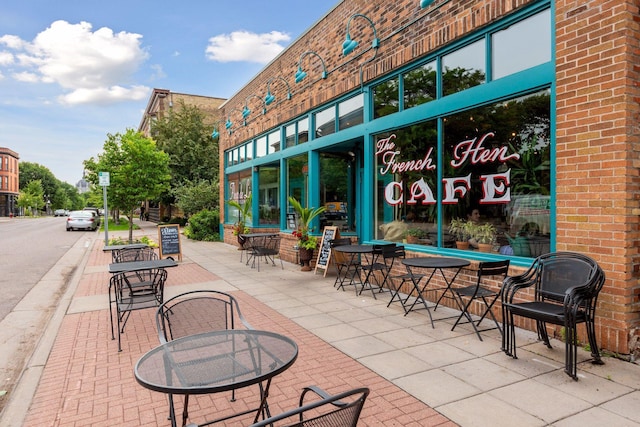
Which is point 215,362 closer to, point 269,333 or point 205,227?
point 269,333

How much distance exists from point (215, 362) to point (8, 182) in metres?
90.5

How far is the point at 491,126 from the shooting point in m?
5.59

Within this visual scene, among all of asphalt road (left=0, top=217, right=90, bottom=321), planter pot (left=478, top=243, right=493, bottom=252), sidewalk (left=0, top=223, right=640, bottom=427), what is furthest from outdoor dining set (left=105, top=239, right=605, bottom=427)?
asphalt road (left=0, top=217, right=90, bottom=321)

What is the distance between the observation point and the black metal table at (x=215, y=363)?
2158 millimetres

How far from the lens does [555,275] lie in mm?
4398

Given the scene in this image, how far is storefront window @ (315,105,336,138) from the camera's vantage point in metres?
9.52

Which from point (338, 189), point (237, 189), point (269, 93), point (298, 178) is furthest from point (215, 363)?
point (237, 189)

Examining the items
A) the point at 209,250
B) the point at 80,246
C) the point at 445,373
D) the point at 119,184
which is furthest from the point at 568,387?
the point at 80,246

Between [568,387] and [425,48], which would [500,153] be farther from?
[568,387]

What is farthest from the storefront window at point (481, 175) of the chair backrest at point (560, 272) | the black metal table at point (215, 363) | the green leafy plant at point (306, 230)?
the black metal table at point (215, 363)

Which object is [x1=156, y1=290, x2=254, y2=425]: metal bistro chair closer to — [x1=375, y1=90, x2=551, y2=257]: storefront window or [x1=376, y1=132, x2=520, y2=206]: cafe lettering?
[x1=375, y1=90, x2=551, y2=257]: storefront window

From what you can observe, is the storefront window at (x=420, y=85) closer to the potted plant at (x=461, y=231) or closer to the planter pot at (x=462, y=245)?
the potted plant at (x=461, y=231)

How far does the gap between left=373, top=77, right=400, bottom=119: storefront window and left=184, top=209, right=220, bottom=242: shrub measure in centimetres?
1252

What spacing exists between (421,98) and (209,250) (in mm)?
10285
